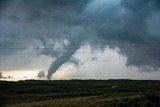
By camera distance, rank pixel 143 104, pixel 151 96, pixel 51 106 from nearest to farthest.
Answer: pixel 143 104 → pixel 51 106 → pixel 151 96

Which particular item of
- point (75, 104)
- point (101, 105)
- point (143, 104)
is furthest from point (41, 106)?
point (143, 104)

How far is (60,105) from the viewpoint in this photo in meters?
61.6

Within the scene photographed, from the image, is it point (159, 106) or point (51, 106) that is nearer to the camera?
point (159, 106)

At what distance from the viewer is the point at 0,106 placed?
69.1 metres

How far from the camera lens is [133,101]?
61.6 meters

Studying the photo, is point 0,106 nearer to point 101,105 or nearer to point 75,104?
point 75,104

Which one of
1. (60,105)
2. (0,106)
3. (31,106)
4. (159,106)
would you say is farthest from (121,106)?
(0,106)

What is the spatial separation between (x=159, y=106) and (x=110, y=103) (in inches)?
Result: 388

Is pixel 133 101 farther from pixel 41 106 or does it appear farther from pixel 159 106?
pixel 41 106

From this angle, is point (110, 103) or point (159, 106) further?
point (110, 103)

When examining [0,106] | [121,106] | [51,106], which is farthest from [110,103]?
[0,106]

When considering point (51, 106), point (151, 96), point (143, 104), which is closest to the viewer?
point (143, 104)

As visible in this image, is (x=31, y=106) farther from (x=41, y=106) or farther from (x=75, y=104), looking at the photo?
(x=75, y=104)

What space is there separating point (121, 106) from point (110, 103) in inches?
125
